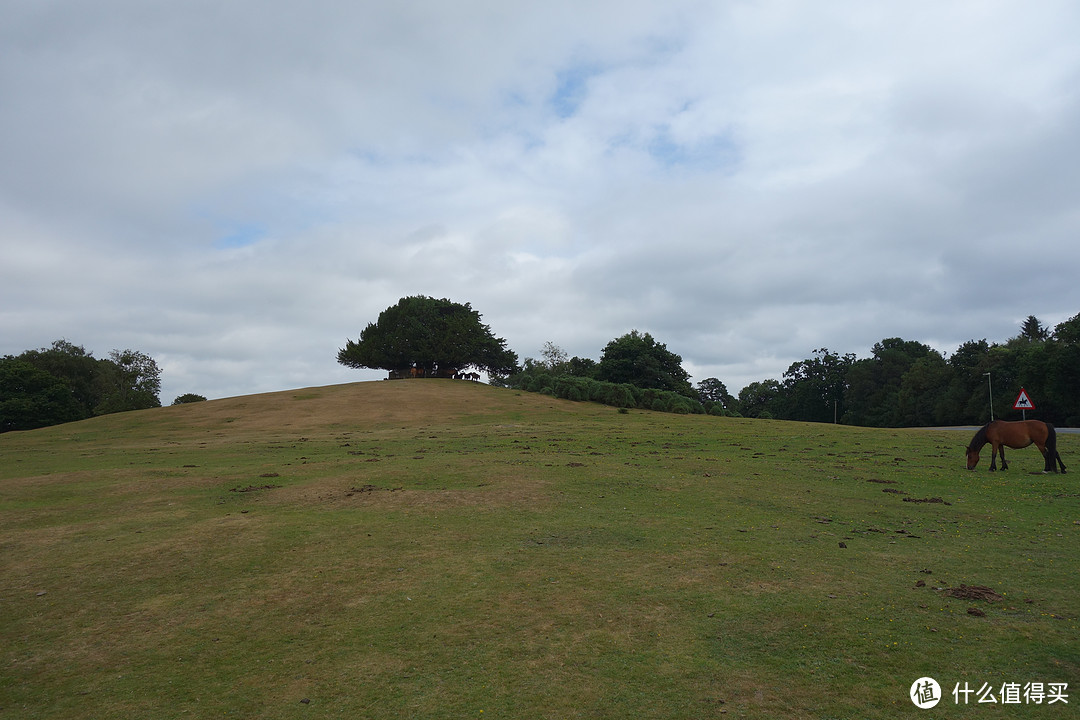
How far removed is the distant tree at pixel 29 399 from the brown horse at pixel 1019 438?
69.2m

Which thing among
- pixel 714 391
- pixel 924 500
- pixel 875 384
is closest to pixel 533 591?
pixel 924 500

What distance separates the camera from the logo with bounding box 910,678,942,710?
5.92m

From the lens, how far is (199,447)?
30.9 m

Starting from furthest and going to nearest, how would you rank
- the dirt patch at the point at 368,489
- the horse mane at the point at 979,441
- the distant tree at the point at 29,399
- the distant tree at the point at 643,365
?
the distant tree at the point at 643,365, the distant tree at the point at 29,399, the horse mane at the point at 979,441, the dirt patch at the point at 368,489

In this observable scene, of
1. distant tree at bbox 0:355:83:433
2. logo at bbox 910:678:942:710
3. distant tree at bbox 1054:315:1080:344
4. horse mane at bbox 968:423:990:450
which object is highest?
distant tree at bbox 1054:315:1080:344

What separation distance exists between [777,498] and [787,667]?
398 inches

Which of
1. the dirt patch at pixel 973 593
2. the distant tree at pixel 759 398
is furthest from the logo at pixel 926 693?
the distant tree at pixel 759 398

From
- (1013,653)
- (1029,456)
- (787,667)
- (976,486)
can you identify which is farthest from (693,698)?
(1029,456)

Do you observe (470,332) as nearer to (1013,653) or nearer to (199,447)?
(199,447)

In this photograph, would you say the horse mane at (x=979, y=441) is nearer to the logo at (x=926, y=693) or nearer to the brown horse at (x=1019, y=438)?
the brown horse at (x=1019, y=438)

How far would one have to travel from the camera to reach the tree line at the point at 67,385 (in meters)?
55.7

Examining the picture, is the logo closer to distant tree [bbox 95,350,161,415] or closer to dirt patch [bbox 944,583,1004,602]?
dirt patch [bbox 944,583,1004,602]

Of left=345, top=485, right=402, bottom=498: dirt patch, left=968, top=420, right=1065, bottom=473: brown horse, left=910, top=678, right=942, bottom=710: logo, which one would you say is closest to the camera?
left=910, top=678, right=942, bottom=710: logo


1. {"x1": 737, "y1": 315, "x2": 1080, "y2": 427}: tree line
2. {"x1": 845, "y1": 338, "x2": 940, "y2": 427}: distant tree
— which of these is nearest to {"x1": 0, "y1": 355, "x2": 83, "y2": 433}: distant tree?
{"x1": 737, "y1": 315, "x2": 1080, "y2": 427}: tree line
